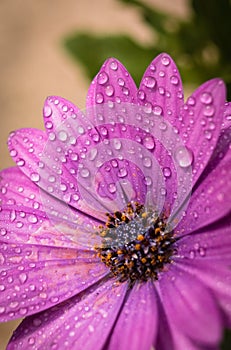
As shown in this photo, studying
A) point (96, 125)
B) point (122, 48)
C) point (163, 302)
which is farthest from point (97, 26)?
point (163, 302)

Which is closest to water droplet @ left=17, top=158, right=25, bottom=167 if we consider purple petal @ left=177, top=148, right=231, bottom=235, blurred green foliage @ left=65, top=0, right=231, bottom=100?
purple petal @ left=177, top=148, right=231, bottom=235

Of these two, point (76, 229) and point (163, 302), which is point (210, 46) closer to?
point (76, 229)

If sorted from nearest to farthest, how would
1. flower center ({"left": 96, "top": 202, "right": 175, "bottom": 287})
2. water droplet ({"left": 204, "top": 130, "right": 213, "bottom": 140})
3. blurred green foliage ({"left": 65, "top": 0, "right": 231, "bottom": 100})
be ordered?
water droplet ({"left": 204, "top": 130, "right": 213, "bottom": 140}), flower center ({"left": 96, "top": 202, "right": 175, "bottom": 287}), blurred green foliage ({"left": 65, "top": 0, "right": 231, "bottom": 100})

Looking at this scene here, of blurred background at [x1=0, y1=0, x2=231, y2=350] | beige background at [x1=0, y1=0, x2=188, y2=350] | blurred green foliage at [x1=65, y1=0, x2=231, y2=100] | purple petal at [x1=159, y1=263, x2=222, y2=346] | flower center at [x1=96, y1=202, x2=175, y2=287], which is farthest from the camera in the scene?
beige background at [x1=0, y1=0, x2=188, y2=350]

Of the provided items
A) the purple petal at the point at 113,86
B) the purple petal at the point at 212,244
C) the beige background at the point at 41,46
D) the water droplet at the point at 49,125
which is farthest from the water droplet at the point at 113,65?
the beige background at the point at 41,46

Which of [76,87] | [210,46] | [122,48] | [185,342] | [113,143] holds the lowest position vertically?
[185,342]

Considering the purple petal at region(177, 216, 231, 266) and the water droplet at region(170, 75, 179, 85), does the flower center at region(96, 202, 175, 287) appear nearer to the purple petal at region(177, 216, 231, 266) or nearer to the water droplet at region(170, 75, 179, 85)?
the purple petal at region(177, 216, 231, 266)

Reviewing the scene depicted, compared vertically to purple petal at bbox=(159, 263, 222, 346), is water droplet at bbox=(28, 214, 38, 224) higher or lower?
higher

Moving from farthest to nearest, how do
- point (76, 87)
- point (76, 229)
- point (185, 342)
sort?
point (76, 87) → point (76, 229) → point (185, 342)

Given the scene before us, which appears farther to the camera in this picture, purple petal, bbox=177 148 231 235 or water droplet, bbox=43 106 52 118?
water droplet, bbox=43 106 52 118
